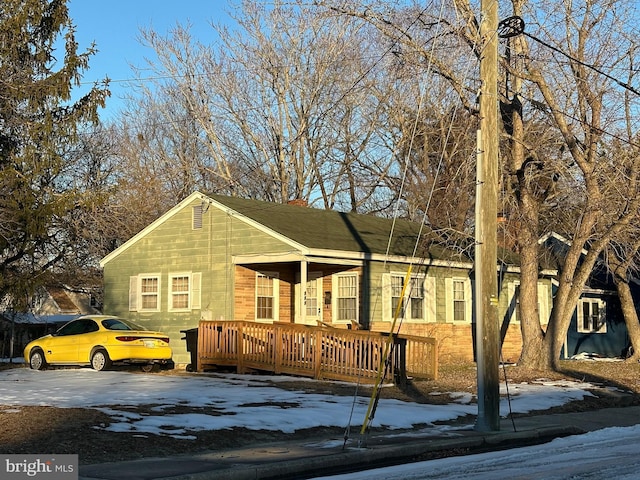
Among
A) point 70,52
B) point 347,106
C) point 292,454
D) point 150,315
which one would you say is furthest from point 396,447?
point 347,106

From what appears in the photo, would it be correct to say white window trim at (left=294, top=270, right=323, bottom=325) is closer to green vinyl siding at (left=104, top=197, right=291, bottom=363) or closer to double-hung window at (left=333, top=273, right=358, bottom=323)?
double-hung window at (left=333, top=273, right=358, bottom=323)

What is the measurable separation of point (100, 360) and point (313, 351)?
5.82 m

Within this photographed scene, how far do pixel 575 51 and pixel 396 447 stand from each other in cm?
1364

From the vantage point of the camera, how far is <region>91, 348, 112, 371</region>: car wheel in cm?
2227

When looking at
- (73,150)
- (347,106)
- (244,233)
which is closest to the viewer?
(244,233)

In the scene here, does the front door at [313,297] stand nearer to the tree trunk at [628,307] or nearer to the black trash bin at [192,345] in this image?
the black trash bin at [192,345]

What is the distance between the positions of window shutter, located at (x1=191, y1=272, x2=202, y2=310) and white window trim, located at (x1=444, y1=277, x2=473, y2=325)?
7.77 m

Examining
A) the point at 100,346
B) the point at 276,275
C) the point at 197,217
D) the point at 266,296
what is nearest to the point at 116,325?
the point at 100,346

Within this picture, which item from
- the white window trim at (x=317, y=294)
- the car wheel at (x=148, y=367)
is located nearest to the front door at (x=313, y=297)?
the white window trim at (x=317, y=294)

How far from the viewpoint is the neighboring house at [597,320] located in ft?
113

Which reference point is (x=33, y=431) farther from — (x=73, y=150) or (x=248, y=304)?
(x=73, y=150)

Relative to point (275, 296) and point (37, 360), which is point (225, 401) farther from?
point (275, 296)

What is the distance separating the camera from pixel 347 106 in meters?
40.9

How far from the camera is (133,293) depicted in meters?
27.0
